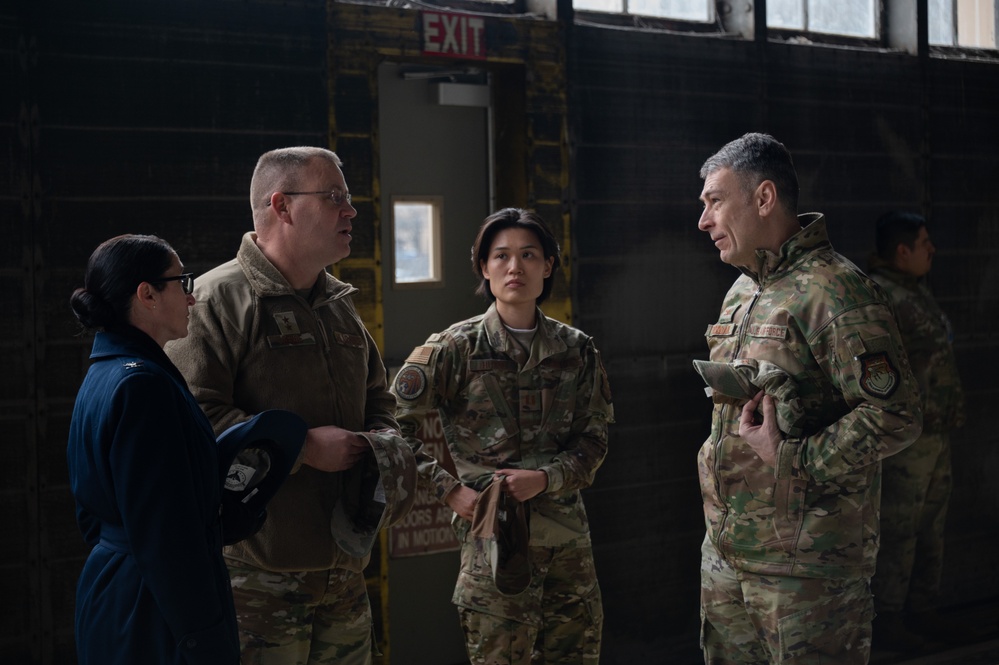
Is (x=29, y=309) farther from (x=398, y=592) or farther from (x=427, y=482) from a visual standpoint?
(x=398, y=592)

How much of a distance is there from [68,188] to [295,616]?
1636 mm

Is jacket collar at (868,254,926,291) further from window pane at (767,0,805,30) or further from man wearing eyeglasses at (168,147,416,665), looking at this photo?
man wearing eyeglasses at (168,147,416,665)

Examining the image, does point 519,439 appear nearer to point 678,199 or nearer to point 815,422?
point 815,422

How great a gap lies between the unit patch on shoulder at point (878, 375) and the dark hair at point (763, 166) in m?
0.49

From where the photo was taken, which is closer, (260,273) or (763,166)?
(260,273)

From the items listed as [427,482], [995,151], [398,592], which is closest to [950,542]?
[995,151]

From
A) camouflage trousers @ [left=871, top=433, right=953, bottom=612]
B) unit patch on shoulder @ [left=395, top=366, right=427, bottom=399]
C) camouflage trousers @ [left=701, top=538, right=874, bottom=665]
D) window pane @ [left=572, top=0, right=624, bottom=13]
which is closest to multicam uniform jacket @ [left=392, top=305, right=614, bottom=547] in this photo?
unit patch on shoulder @ [left=395, top=366, right=427, bottom=399]

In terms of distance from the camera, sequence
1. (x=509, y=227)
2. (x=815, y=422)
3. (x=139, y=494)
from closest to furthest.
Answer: (x=139, y=494) → (x=815, y=422) → (x=509, y=227)

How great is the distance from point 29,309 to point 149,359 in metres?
1.52

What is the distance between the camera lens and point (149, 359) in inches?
77.9

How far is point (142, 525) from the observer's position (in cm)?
184

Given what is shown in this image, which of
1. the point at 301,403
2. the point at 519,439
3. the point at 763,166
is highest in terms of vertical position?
the point at 763,166

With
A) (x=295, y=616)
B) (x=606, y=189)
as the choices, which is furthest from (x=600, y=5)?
(x=295, y=616)

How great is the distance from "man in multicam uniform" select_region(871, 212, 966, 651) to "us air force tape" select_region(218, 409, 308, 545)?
3278 mm
